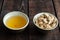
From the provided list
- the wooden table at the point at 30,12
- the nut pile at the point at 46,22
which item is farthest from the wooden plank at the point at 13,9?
the nut pile at the point at 46,22

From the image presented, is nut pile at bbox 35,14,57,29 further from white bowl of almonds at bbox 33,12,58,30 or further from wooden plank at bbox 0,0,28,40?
wooden plank at bbox 0,0,28,40

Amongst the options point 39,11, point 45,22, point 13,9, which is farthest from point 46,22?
point 13,9

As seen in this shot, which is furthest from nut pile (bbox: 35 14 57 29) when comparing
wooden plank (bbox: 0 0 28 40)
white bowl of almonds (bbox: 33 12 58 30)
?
wooden plank (bbox: 0 0 28 40)

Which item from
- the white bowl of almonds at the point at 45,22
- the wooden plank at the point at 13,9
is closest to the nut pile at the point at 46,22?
the white bowl of almonds at the point at 45,22

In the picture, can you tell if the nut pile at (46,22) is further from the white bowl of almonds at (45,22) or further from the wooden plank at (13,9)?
the wooden plank at (13,9)

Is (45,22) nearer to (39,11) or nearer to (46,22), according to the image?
(46,22)
